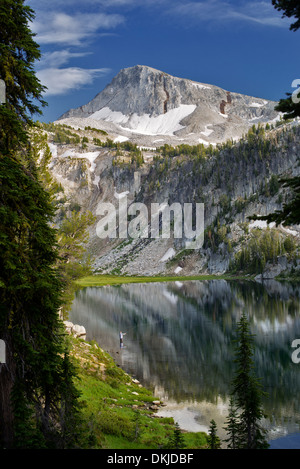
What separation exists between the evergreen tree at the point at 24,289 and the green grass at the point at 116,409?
5.63 feet

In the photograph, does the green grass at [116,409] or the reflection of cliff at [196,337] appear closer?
the green grass at [116,409]

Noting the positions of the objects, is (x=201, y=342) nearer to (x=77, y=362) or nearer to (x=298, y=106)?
(x=77, y=362)

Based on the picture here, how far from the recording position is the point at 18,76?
13789 mm

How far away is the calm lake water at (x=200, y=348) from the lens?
2862cm

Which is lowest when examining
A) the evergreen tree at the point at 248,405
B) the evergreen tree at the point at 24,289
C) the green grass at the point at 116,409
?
the green grass at the point at 116,409

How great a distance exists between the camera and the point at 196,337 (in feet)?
176

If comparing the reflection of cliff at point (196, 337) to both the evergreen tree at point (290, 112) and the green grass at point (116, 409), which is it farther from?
the evergreen tree at point (290, 112)

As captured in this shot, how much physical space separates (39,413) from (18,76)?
38.0 feet

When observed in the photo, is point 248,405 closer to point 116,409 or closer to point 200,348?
point 116,409

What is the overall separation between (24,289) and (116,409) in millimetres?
15552

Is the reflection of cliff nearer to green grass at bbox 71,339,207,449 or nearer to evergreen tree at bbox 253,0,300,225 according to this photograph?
green grass at bbox 71,339,207,449

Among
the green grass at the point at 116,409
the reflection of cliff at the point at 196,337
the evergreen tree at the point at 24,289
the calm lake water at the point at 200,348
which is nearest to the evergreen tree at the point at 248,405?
the green grass at the point at 116,409

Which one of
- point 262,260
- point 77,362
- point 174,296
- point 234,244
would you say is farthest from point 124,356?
point 234,244

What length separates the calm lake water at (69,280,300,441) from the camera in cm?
2862
